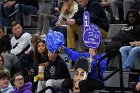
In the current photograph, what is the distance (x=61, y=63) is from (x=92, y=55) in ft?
2.29

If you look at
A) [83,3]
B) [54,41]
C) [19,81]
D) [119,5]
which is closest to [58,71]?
[54,41]

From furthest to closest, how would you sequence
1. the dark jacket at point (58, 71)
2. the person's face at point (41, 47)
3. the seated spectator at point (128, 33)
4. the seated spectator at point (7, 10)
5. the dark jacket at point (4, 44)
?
1. the seated spectator at point (7, 10)
2. the dark jacket at point (4, 44)
3. the person's face at point (41, 47)
4. the seated spectator at point (128, 33)
5. the dark jacket at point (58, 71)

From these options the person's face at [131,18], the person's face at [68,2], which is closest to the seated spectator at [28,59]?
the person's face at [68,2]

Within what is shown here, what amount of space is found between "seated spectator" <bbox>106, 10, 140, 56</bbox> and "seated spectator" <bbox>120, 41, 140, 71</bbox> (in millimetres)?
300

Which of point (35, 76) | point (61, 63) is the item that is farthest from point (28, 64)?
point (61, 63)

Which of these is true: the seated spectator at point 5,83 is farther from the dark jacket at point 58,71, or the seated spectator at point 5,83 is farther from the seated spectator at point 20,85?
the dark jacket at point 58,71

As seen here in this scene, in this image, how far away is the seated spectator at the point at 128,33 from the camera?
9781mm

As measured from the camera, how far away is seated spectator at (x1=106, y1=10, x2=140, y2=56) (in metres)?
9.78

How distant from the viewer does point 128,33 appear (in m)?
9.96

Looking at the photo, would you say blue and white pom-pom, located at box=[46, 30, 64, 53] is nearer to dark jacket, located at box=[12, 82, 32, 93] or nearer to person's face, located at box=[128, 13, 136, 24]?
dark jacket, located at box=[12, 82, 32, 93]

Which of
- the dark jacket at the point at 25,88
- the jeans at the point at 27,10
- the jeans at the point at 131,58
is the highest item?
the jeans at the point at 27,10

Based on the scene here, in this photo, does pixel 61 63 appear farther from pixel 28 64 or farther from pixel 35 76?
pixel 28 64

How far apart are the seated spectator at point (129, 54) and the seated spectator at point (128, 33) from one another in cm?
30

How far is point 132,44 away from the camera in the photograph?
948 centimetres
